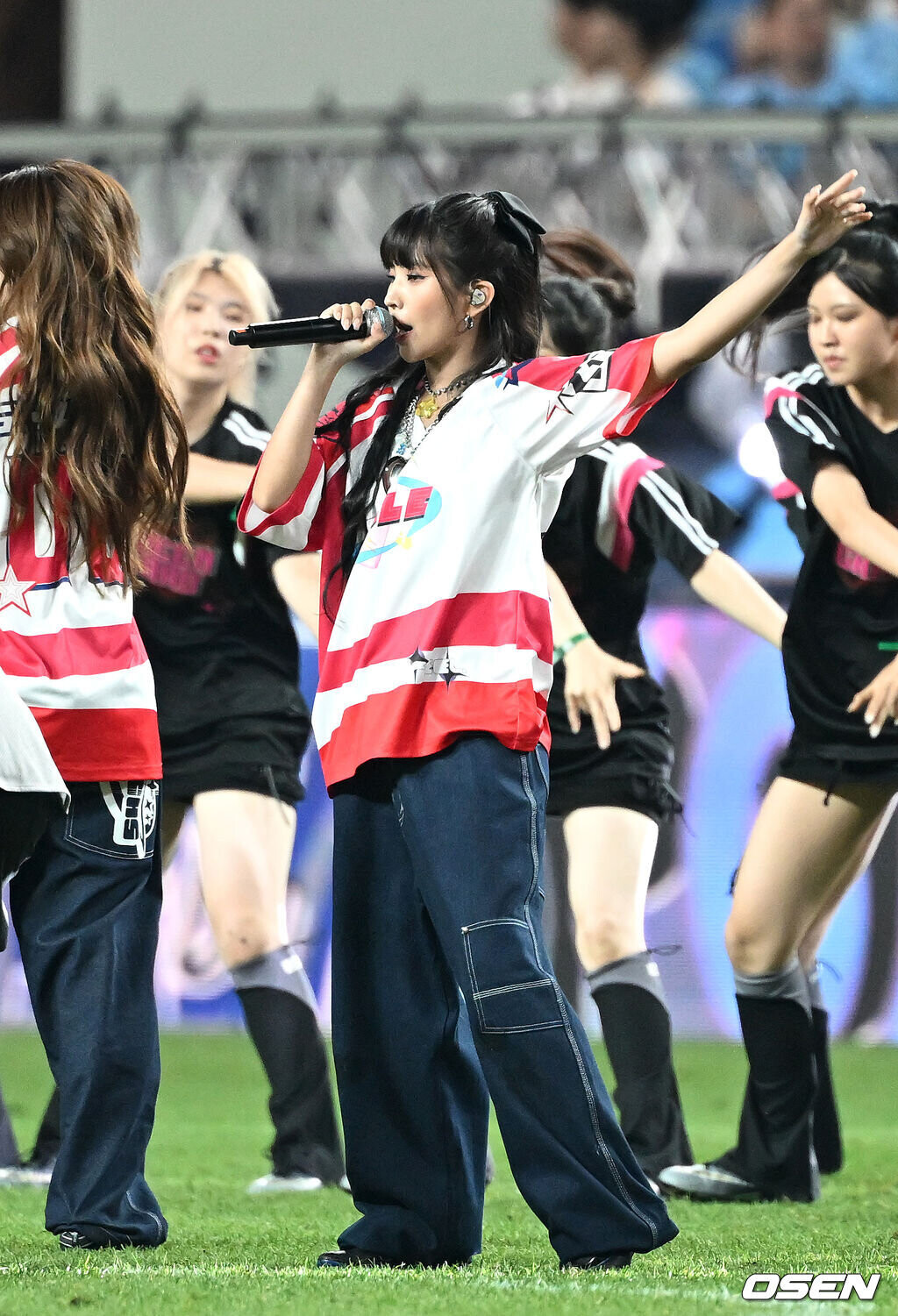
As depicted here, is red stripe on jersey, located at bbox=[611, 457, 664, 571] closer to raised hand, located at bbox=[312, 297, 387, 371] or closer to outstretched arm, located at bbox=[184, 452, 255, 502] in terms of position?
outstretched arm, located at bbox=[184, 452, 255, 502]

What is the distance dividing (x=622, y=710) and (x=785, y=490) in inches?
25.2

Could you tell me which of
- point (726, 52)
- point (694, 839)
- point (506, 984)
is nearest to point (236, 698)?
point (506, 984)

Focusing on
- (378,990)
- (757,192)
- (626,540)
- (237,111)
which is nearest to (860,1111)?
(626,540)

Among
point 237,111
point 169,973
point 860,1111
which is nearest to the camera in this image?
point 860,1111

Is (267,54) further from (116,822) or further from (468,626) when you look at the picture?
(468,626)

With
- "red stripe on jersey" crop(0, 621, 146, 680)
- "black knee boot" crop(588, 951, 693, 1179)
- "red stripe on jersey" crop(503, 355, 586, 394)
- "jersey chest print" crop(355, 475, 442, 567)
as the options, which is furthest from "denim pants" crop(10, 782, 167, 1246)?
"black knee boot" crop(588, 951, 693, 1179)

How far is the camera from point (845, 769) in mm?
4262

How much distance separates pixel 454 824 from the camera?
121 inches

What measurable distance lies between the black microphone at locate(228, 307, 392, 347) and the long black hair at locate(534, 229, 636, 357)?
1.24 metres

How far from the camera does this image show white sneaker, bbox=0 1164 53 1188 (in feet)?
14.8

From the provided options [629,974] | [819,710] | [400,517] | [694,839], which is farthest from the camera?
[694,839]

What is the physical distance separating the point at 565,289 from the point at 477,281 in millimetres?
1353

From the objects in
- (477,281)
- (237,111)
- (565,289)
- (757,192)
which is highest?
(237,111)

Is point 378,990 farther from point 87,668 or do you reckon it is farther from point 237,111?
point 237,111
